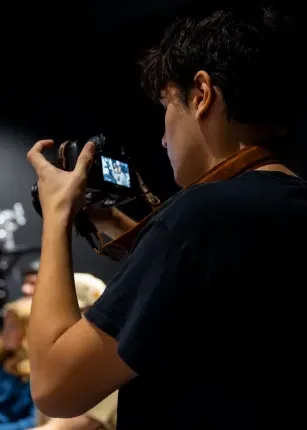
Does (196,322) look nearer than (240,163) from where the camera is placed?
Yes

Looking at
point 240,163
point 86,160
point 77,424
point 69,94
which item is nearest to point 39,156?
point 86,160

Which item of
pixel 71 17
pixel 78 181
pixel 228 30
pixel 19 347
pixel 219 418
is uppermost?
pixel 71 17

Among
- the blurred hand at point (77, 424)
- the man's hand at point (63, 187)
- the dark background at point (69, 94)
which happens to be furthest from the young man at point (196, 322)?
the dark background at point (69, 94)

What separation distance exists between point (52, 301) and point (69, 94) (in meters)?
2.92

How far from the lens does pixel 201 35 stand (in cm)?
83

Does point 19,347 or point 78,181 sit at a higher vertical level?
point 78,181

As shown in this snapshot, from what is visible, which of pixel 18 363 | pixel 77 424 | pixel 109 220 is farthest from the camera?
pixel 18 363

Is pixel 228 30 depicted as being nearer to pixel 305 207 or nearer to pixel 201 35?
pixel 201 35

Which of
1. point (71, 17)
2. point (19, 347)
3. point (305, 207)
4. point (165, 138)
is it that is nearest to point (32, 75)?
point (71, 17)

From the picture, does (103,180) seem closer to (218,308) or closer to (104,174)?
(104,174)

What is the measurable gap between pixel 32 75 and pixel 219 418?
303 centimetres

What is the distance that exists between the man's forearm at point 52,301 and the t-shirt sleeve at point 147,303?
5cm

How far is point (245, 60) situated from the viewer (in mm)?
793

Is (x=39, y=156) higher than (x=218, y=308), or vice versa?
(x=39, y=156)
